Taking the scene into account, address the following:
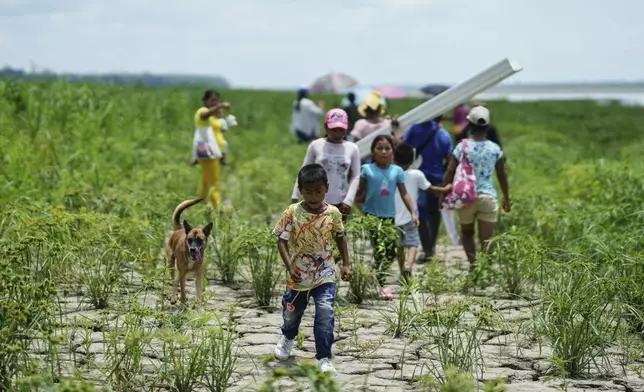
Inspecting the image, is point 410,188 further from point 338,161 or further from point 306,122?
point 306,122

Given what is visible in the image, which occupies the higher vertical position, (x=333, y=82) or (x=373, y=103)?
(x=333, y=82)

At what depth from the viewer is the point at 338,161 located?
26.5 feet

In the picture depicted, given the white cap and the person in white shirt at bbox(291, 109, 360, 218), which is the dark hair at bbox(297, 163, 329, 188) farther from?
the white cap

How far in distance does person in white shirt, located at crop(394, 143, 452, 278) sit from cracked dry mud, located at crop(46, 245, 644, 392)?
0.65 metres

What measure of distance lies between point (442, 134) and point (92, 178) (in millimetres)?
4815

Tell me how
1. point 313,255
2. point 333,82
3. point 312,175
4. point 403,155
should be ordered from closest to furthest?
point 312,175, point 313,255, point 403,155, point 333,82

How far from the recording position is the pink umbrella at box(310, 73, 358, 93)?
64.0ft

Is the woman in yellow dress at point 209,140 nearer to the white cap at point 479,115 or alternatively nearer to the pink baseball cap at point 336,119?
the white cap at point 479,115

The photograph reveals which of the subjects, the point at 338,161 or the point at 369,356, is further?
the point at 338,161

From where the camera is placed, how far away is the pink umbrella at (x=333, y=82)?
19.5 m

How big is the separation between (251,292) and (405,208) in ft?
5.04

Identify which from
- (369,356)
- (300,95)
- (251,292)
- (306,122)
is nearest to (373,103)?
(251,292)

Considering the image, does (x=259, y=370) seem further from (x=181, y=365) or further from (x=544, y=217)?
(x=544, y=217)

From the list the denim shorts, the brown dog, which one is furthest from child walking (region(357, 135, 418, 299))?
the brown dog
